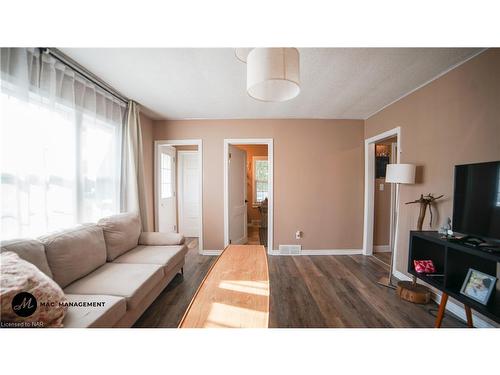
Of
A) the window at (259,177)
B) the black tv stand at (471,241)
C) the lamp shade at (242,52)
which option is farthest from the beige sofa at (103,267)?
the window at (259,177)

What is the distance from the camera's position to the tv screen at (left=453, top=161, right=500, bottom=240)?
3.91 feet

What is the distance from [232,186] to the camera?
11.0 feet

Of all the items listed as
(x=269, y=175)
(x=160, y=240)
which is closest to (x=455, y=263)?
(x=269, y=175)

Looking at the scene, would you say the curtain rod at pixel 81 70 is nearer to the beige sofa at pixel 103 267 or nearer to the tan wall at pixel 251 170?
the beige sofa at pixel 103 267

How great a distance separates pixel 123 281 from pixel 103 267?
42cm

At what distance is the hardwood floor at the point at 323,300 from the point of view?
1.54 metres

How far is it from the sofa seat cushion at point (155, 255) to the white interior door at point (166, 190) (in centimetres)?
131

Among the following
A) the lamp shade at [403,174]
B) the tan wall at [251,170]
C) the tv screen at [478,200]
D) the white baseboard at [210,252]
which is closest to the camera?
the tv screen at [478,200]

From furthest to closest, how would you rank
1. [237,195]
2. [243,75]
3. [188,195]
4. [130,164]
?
[188,195]
[237,195]
[130,164]
[243,75]

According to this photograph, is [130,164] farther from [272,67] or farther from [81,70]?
[272,67]

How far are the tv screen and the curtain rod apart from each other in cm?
350

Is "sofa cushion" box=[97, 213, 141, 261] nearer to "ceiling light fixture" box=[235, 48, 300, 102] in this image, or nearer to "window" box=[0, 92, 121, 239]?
"window" box=[0, 92, 121, 239]

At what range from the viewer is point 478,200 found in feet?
4.23
